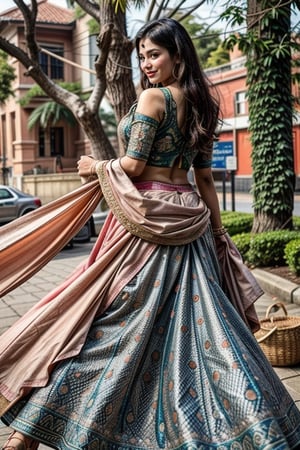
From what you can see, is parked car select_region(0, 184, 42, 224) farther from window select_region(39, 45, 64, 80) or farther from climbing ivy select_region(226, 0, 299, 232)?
window select_region(39, 45, 64, 80)

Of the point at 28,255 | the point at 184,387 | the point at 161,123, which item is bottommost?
the point at 184,387

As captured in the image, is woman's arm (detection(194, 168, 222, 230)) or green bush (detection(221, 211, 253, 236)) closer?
woman's arm (detection(194, 168, 222, 230))

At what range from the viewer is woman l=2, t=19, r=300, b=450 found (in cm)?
222

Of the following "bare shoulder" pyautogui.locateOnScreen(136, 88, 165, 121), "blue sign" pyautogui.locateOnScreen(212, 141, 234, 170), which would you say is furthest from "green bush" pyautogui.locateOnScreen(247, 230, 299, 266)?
"blue sign" pyautogui.locateOnScreen(212, 141, 234, 170)

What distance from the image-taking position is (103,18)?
973 centimetres

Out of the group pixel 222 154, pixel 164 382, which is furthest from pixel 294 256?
pixel 222 154

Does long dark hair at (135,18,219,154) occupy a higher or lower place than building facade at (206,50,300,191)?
lower

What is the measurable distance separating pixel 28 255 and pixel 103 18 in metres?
7.94

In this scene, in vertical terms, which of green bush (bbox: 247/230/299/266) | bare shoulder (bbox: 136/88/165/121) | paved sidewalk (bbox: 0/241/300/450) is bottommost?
paved sidewalk (bbox: 0/241/300/450)

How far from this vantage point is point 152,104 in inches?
98.4

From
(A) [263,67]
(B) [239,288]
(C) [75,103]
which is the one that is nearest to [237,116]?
(C) [75,103]

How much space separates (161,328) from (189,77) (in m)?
1.09

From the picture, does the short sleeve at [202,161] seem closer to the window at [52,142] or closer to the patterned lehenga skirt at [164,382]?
the patterned lehenga skirt at [164,382]

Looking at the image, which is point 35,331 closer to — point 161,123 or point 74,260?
point 161,123
